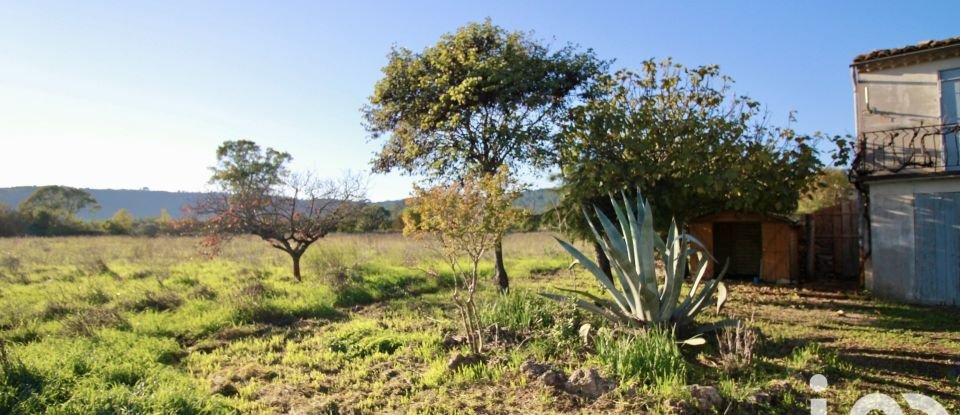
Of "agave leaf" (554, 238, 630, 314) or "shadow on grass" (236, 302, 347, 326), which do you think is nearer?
"agave leaf" (554, 238, 630, 314)

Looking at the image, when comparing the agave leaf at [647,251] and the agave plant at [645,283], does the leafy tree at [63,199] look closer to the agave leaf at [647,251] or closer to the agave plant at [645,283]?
the agave plant at [645,283]

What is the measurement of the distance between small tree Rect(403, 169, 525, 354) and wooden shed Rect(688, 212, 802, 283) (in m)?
8.78

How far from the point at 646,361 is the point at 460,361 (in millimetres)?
1798

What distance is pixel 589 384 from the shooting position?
14.7 feet

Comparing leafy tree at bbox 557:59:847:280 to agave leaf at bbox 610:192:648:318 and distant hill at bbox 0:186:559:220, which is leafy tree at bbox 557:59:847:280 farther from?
distant hill at bbox 0:186:559:220

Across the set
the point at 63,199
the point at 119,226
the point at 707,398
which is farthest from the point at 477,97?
the point at 63,199

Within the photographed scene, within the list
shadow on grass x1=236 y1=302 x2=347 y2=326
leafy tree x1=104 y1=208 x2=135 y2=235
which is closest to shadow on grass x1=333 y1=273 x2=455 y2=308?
shadow on grass x1=236 y1=302 x2=347 y2=326

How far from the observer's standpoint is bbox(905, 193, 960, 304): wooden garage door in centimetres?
940

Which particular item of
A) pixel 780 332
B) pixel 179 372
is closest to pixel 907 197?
pixel 780 332

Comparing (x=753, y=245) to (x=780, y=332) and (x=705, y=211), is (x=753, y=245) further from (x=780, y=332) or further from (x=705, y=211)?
(x=780, y=332)

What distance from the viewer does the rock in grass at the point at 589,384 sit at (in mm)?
4457

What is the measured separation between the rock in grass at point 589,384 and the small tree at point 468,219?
1.55 metres

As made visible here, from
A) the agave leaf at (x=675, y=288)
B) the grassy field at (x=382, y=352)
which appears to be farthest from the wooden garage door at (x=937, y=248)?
the agave leaf at (x=675, y=288)

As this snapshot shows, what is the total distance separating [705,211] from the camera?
12984 millimetres
